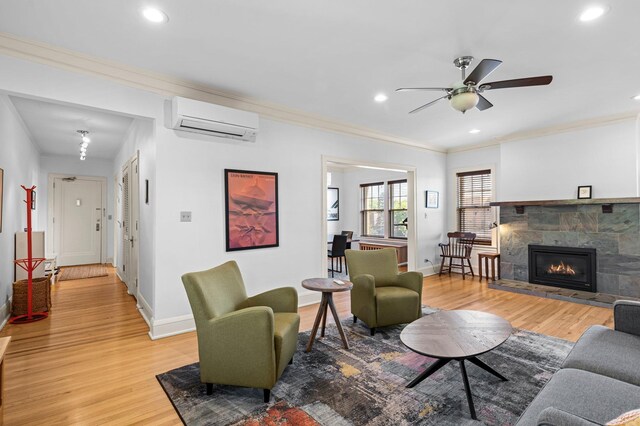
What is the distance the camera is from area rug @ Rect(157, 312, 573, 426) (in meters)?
2.05

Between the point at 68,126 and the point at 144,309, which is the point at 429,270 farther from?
the point at 68,126

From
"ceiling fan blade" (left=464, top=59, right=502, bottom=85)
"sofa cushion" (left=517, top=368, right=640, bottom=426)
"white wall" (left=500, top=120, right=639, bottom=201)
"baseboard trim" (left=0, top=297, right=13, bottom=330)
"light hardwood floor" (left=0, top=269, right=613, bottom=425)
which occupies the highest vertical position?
"ceiling fan blade" (left=464, top=59, right=502, bottom=85)

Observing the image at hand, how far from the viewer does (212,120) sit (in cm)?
355

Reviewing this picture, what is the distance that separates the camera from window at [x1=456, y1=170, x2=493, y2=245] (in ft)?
21.6

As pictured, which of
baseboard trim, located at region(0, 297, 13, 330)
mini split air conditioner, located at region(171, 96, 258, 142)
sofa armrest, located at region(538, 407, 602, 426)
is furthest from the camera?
baseboard trim, located at region(0, 297, 13, 330)

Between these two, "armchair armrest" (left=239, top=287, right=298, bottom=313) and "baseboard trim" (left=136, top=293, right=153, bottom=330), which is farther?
"baseboard trim" (left=136, top=293, right=153, bottom=330)

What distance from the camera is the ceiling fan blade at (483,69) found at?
2.40 metres

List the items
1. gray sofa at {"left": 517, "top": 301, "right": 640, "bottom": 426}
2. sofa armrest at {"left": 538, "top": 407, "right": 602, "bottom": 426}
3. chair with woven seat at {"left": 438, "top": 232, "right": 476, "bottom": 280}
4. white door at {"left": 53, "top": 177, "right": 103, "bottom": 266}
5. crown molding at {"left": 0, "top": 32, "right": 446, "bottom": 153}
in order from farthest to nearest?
1. white door at {"left": 53, "top": 177, "right": 103, "bottom": 266}
2. chair with woven seat at {"left": 438, "top": 232, "right": 476, "bottom": 280}
3. crown molding at {"left": 0, "top": 32, "right": 446, "bottom": 153}
4. gray sofa at {"left": 517, "top": 301, "right": 640, "bottom": 426}
5. sofa armrest at {"left": 538, "top": 407, "right": 602, "bottom": 426}

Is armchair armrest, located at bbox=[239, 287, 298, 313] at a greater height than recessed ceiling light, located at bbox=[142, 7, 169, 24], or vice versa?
recessed ceiling light, located at bbox=[142, 7, 169, 24]

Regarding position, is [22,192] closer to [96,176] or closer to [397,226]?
[96,176]

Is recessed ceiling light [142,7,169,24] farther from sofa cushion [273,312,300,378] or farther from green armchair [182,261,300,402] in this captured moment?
sofa cushion [273,312,300,378]

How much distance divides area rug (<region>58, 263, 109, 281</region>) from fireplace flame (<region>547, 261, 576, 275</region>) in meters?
8.43

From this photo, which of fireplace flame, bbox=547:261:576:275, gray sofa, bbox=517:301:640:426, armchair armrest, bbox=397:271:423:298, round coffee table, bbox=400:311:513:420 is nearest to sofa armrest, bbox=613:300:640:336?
gray sofa, bbox=517:301:640:426

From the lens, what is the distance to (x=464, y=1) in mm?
2242
